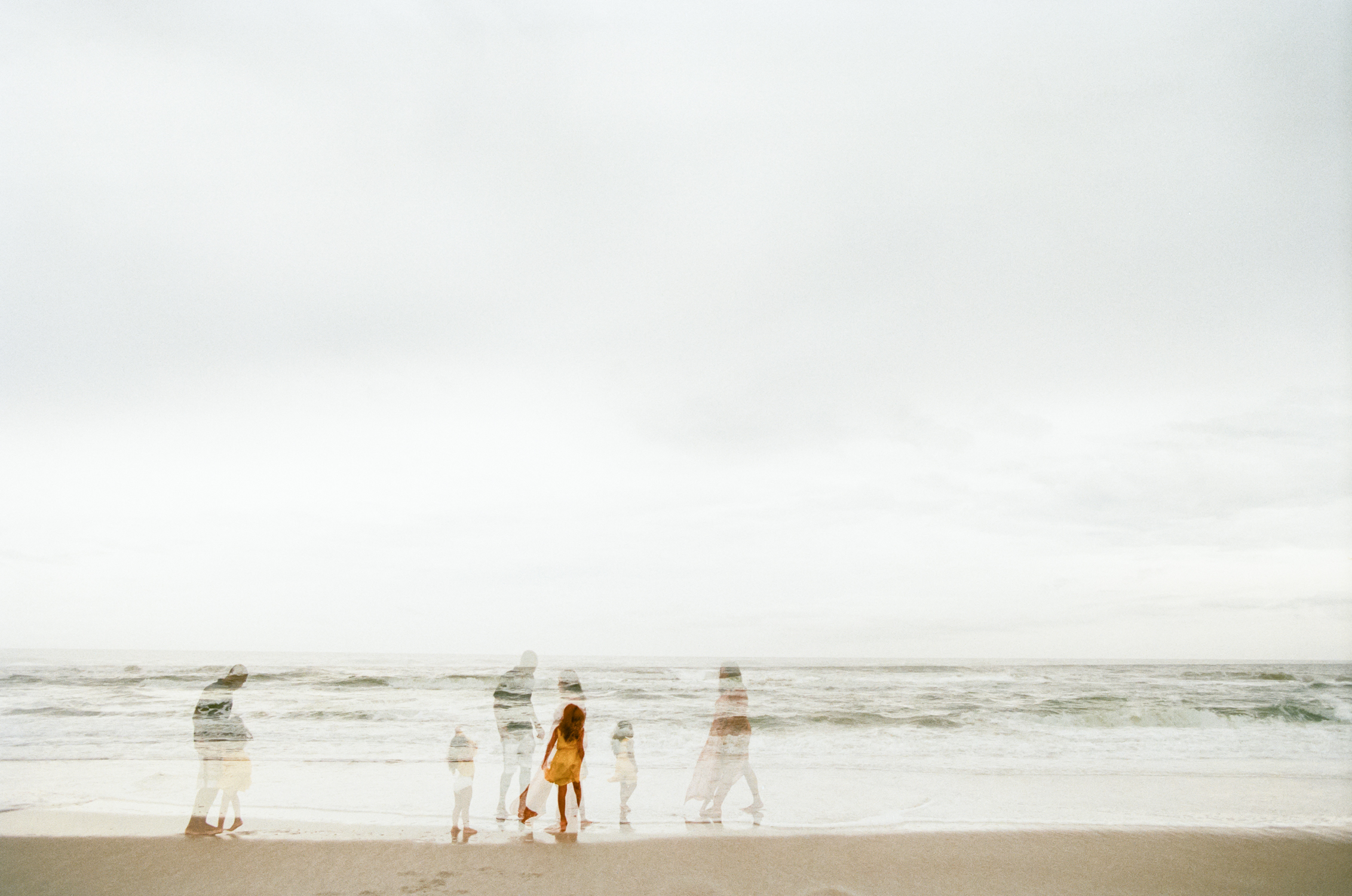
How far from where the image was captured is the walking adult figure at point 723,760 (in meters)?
8.53

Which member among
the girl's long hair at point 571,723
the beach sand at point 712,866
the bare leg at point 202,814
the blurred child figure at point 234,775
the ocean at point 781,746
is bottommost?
the ocean at point 781,746

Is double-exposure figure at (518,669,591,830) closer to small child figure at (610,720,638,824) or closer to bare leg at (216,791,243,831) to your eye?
small child figure at (610,720,638,824)

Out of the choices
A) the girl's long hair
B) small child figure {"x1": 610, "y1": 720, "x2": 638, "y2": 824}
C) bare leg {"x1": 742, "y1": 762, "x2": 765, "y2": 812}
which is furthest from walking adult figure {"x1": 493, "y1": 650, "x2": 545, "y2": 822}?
bare leg {"x1": 742, "y1": 762, "x2": 765, "y2": 812}

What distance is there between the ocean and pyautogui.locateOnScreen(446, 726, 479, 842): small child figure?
0.52 meters

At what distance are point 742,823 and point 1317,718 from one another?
832 inches

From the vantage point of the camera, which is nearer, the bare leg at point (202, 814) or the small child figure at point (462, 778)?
the bare leg at point (202, 814)

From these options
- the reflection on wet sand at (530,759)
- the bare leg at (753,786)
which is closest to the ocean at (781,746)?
the bare leg at (753,786)

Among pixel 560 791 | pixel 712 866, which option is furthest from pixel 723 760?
pixel 560 791

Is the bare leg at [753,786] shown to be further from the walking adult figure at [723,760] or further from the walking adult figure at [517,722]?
the walking adult figure at [517,722]

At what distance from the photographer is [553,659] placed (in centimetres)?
4944

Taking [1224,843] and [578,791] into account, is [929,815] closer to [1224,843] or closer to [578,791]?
[1224,843]

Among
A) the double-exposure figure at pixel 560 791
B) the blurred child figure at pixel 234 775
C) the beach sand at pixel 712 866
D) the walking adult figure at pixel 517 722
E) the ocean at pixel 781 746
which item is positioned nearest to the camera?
the beach sand at pixel 712 866

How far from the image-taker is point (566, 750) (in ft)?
25.6

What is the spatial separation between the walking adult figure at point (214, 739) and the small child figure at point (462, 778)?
83.7 inches
